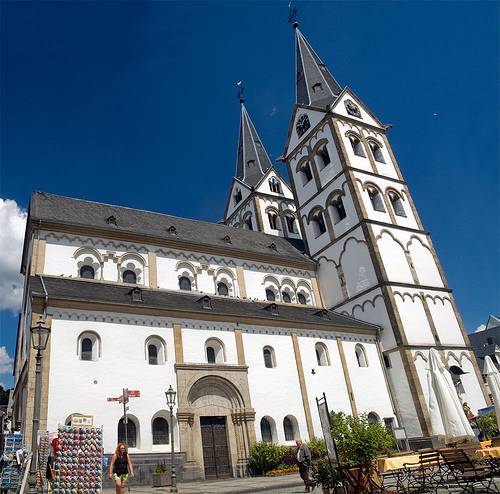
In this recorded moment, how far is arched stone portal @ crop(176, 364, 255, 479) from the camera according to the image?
2091 cm

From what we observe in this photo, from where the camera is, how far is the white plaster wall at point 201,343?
75.3 ft

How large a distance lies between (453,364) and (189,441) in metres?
19.0

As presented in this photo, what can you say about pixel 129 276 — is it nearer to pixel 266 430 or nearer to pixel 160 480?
pixel 266 430

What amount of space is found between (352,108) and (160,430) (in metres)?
31.1

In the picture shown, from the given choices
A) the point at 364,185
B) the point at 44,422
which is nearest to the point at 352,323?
the point at 364,185

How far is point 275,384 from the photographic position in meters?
24.7

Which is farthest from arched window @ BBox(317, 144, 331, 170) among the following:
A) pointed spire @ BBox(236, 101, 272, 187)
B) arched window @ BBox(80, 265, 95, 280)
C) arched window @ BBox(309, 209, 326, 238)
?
arched window @ BBox(80, 265, 95, 280)

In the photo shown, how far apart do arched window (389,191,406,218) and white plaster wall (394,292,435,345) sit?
7783 mm

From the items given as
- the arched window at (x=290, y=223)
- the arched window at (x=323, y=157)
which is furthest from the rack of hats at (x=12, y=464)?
the arched window at (x=290, y=223)

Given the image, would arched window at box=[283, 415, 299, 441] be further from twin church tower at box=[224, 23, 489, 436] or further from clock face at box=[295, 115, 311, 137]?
clock face at box=[295, 115, 311, 137]

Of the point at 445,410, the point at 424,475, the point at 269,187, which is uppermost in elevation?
the point at 269,187

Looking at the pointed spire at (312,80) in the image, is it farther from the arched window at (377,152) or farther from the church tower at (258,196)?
the church tower at (258,196)

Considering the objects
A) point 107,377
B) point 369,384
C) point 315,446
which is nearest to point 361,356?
point 369,384

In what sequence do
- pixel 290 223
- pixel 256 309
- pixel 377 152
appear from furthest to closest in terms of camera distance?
pixel 290 223 < pixel 377 152 < pixel 256 309
